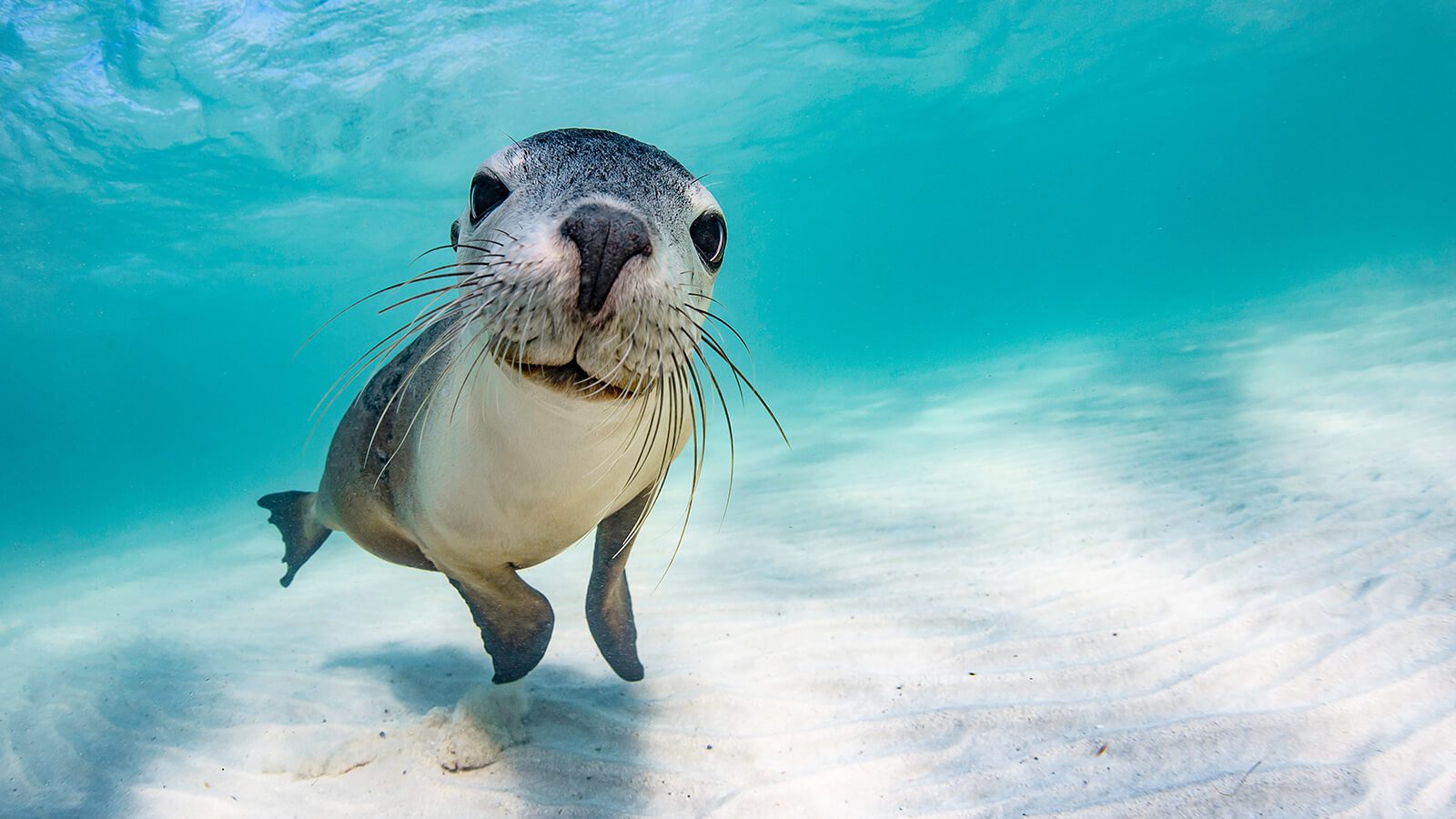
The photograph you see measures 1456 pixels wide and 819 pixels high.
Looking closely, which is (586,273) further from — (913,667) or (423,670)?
(423,670)

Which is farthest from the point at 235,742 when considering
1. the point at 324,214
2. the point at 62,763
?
the point at 324,214

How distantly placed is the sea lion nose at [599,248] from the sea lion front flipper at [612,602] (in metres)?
1.45

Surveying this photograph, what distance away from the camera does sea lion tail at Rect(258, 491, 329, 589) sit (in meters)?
3.77

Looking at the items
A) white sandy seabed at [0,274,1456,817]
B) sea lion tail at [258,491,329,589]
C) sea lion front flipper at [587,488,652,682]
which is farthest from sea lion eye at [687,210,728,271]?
sea lion tail at [258,491,329,589]

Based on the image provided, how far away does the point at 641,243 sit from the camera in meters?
1.35

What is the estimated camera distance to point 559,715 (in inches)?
114

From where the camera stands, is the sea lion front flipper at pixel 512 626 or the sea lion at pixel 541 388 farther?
the sea lion front flipper at pixel 512 626

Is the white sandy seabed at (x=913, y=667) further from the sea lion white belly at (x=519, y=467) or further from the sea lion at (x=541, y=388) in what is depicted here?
the sea lion white belly at (x=519, y=467)

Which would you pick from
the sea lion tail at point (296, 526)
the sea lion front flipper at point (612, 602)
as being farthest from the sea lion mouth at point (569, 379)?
the sea lion tail at point (296, 526)

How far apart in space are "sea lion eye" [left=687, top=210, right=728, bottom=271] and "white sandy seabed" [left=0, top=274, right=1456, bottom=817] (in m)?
1.63

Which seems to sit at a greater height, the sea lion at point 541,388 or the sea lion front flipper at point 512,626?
the sea lion at point 541,388

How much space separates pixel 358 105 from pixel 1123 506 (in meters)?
18.0

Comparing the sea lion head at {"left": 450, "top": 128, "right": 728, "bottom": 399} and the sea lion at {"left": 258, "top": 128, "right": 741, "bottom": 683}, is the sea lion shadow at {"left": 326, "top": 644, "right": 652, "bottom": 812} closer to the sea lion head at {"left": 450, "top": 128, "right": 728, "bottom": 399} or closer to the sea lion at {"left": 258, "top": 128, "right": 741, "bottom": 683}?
the sea lion at {"left": 258, "top": 128, "right": 741, "bottom": 683}

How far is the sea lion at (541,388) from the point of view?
4.39 ft
